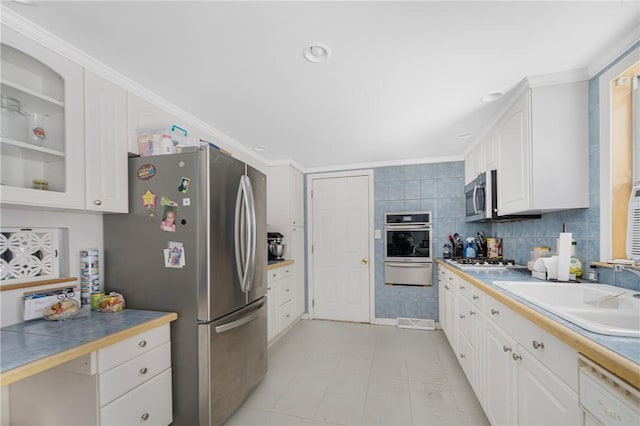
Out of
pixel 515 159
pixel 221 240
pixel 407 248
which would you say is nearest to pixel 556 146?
pixel 515 159

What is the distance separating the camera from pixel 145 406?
1.39m

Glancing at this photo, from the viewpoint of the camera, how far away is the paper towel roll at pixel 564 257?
1.64 meters

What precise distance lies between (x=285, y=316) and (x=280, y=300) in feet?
0.94

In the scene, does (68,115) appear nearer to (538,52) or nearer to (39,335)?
(39,335)

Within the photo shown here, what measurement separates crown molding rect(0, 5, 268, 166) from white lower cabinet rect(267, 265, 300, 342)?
1795 mm

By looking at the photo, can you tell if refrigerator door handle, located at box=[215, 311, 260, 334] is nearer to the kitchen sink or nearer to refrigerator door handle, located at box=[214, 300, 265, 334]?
refrigerator door handle, located at box=[214, 300, 265, 334]

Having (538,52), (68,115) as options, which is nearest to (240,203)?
(68,115)

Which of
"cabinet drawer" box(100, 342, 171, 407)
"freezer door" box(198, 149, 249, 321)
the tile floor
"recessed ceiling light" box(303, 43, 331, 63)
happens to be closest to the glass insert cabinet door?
"freezer door" box(198, 149, 249, 321)

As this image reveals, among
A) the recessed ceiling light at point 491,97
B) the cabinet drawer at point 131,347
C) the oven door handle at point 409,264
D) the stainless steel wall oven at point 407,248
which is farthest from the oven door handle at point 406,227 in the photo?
the cabinet drawer at point 131,347

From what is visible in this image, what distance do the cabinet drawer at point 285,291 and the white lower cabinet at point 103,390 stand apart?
5.95 feet

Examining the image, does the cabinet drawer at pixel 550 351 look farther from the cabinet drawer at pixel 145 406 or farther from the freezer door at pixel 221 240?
the cabinet drawer at pixel 145 406

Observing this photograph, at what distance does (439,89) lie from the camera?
6.14 ft

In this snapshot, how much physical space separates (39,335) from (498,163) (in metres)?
3.27

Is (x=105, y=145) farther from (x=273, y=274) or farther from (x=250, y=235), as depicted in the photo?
(x=273, y=274)
